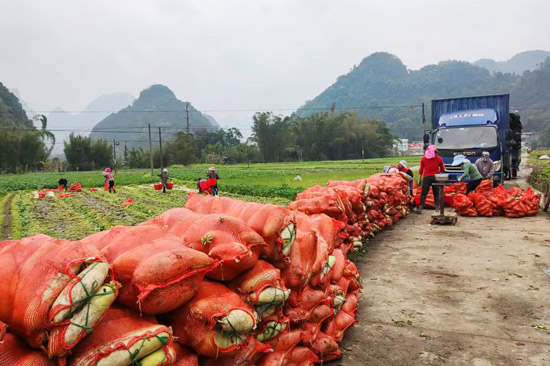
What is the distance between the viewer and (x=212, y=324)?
236 cm

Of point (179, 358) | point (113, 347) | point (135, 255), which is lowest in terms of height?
point (179, 358)

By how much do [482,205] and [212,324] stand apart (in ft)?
30.9

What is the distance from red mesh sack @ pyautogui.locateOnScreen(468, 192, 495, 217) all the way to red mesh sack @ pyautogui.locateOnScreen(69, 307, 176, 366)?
963 cm

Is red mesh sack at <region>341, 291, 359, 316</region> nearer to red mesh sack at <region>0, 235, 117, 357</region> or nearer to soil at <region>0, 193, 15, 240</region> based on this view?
red mesh sack at <region>0, 235, 117, 357</region>

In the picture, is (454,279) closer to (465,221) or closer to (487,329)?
(487,329)

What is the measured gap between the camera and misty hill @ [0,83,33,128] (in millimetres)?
71875

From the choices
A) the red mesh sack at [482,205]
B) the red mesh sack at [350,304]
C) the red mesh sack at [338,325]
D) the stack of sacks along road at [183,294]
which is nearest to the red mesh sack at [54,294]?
the stack of sacks along road at [183,294]

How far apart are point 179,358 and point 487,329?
3025 millimetres

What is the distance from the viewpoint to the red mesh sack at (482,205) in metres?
10.0

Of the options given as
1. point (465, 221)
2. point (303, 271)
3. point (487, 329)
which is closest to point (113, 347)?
point (303, 271)

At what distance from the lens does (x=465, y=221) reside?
9.52 meters

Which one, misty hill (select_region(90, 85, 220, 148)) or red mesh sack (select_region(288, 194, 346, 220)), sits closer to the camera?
red mesh sack (select_region(288, 194, 346, 220))

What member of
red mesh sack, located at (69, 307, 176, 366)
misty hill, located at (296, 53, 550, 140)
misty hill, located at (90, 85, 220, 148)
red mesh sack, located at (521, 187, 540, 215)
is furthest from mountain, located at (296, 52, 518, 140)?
red mesh sack, located at (69, 307, 176, 366)

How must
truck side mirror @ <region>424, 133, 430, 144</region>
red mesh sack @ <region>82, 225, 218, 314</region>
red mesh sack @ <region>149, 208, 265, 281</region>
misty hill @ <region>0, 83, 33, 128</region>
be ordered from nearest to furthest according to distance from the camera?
red mesh sack @ <region>82, 225, 218, 314</region> < red mesh sack @ <region>149, 208, 265, 281</region> < truck side mirror @ <region>424, 133, 430, 144</region> < misty hill @ <region>0, 83, 33, 128</region>
